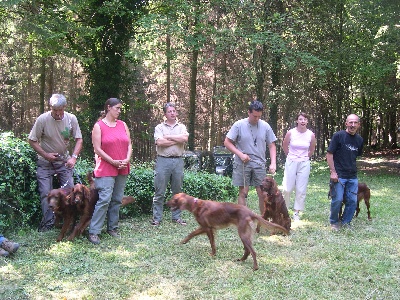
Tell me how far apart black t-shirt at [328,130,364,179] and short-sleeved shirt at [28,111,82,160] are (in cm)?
401

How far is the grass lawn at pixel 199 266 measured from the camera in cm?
375

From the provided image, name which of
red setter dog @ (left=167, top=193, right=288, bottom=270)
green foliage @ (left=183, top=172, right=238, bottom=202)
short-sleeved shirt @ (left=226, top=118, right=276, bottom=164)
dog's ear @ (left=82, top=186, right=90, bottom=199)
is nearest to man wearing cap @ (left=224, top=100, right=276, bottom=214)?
short-sleeved shirt @ (left=226, top=118, right=276, bottom=164)

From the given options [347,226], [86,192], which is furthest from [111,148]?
[347,226]

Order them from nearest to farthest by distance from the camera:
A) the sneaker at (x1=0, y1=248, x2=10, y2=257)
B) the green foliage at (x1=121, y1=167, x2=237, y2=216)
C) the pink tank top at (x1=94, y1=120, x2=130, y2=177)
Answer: the sneaker at (x1=0, y1=248, x2=10, y2=257) → the pink tank top at (x1=94, y1=120, x2=130, y2=177) → the green foliage at (x1=121, y1=167, x2=237, y2=216)

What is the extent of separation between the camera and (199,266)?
446cm

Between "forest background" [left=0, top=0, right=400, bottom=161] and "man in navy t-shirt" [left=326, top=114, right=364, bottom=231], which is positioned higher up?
"forest background" [left=0, top=0, right=400, bottom=161]

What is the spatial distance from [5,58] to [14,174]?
58.0ft

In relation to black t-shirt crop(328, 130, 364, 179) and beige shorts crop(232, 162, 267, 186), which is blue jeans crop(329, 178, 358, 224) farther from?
beige shorts crop(232, 162, 267, 186)

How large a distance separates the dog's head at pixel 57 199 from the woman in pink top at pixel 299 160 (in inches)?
146

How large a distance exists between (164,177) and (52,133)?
1.80m

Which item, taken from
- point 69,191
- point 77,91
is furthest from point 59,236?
point 77,91

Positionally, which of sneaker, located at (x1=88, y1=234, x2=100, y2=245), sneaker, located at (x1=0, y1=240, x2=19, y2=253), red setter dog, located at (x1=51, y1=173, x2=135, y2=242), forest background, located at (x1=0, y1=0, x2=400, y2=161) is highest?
forest background, located at (x1=0, y1=0, x2=400, y2=161)

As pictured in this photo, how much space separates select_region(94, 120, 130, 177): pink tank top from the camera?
209 inches

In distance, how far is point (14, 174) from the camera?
17.7 ft
